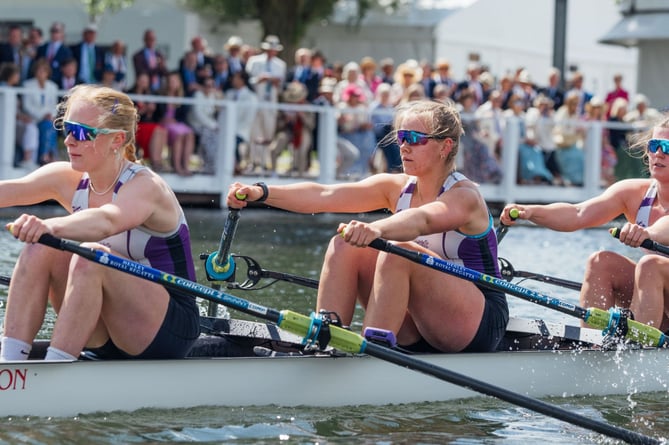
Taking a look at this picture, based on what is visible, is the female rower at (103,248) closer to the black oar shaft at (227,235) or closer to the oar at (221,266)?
the black oar shaft at (227,235)

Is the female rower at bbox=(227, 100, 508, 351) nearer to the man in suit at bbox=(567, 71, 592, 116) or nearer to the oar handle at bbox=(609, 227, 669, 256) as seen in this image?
the oar handle at bbox=(609, 227, 669, 256)

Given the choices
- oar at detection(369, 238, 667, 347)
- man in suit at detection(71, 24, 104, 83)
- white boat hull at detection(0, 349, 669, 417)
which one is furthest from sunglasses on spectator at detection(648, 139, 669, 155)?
man in suit at detection(71, 24, 104, 83)

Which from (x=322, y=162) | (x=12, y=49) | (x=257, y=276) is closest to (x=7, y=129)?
(x=12, y=49)

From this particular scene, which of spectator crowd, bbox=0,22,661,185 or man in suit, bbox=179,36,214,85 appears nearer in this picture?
spectator crowd, bbox=0,22,661,185

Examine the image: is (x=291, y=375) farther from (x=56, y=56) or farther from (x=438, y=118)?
(x=56, y=56)

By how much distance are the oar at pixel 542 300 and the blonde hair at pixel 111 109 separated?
4.14 ft

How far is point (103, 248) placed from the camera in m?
5.91

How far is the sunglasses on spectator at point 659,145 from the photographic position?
7.54 m

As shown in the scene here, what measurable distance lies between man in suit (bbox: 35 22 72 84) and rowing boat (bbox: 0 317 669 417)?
998cm

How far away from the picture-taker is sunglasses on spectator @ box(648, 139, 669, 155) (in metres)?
7.54

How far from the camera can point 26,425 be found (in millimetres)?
5957

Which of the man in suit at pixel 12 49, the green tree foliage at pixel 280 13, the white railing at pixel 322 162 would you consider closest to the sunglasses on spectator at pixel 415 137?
the white railing at pixel 322 162

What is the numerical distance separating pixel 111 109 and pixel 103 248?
26.1 inches

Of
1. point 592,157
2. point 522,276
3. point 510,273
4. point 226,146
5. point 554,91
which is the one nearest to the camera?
point 510,273
